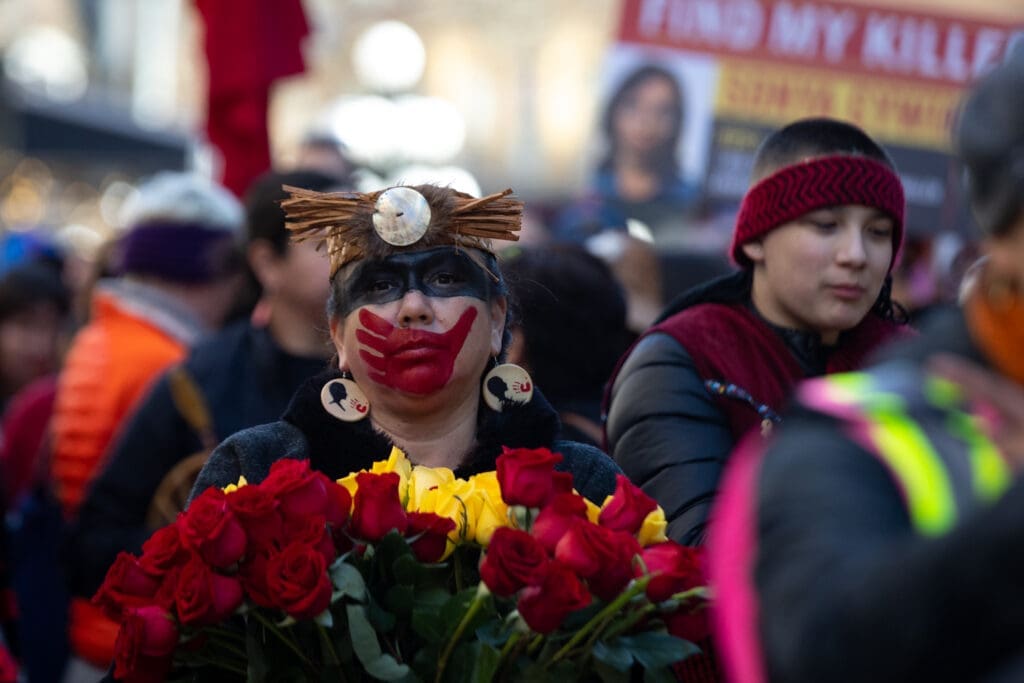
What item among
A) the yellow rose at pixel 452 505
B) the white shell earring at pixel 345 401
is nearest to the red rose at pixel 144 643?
the yellow rose at pixel 452 505

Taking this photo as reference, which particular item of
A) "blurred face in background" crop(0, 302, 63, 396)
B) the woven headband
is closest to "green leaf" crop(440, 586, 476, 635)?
the woven headband

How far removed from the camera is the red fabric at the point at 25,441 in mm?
5891

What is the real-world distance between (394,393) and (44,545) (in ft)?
8.93

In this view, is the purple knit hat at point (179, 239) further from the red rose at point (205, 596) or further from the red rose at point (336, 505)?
the red rose at point (205, 596)

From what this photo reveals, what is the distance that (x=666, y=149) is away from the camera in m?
6.65

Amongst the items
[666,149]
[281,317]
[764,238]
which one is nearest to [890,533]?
[764,238]

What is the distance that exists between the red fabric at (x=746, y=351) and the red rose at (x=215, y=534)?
127 centimetres

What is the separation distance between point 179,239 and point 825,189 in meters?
2.75

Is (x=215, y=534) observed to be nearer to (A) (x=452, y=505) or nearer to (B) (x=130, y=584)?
A: (B) (x=130, y=584)

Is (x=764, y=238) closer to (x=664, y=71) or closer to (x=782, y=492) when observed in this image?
(x=782, y=492)

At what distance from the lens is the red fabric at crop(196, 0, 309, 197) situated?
6691 millimetres

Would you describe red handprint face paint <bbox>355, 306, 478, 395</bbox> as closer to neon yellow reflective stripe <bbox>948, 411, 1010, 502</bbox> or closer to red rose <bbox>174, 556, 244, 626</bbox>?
red rose <bbox>174, 556, 244, 626</bbox>

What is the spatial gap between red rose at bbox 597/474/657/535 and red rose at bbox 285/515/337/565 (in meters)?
0.43

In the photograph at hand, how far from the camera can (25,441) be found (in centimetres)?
593
